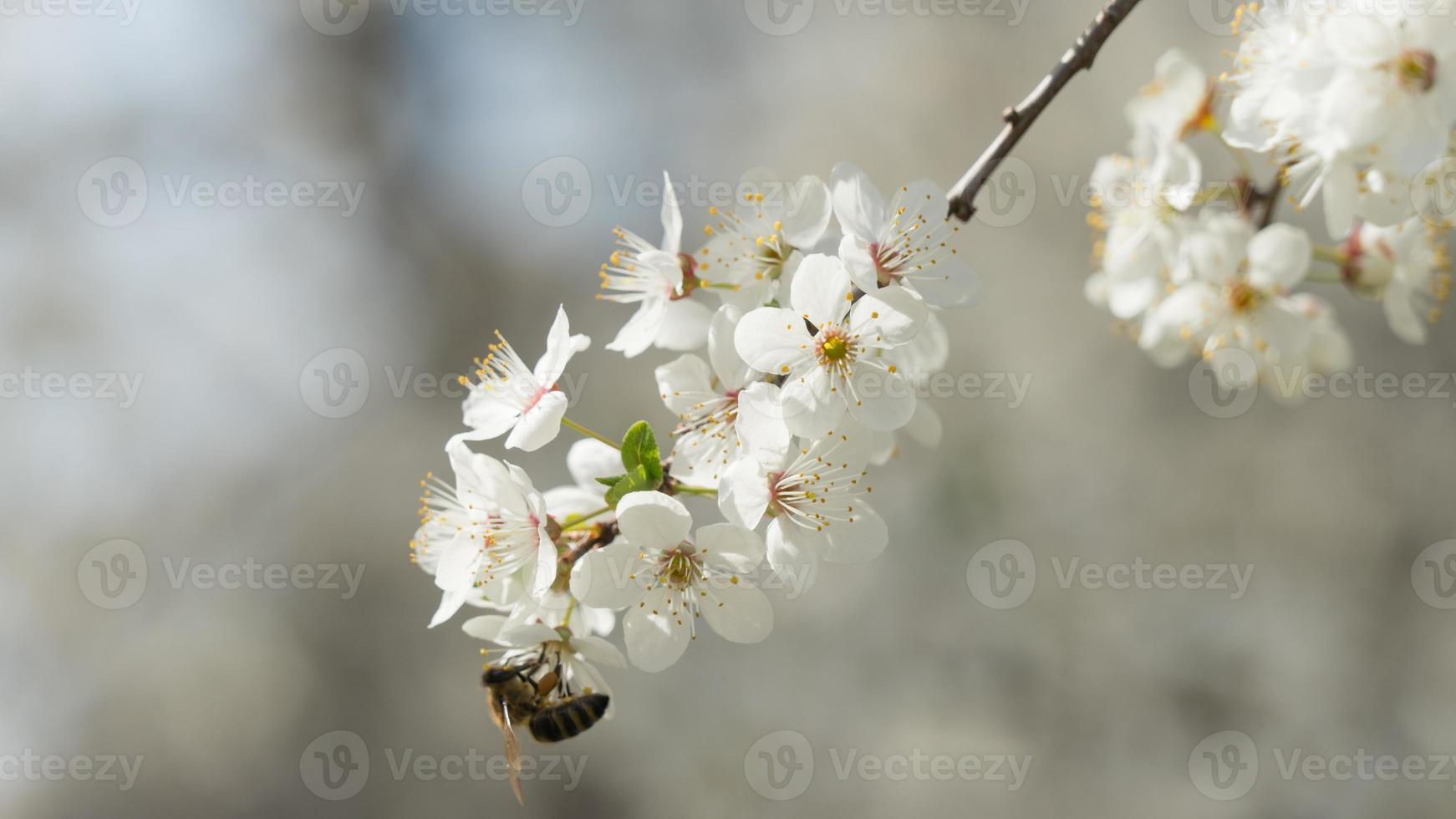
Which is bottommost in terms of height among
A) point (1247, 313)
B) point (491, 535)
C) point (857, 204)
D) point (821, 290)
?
point (491, 535)

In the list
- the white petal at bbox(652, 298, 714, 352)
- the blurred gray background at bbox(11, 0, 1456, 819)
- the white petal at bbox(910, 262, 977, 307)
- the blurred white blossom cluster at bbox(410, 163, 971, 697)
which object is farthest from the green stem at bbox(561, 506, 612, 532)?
the blurred gray background at bbox(11, 0, 1456, 819)

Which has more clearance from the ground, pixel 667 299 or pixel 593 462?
pixel 667 299

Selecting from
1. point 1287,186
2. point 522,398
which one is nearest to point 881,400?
point 522,398

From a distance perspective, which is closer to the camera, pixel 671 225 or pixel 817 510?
pixel 817 510

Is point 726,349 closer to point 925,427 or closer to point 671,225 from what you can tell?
point 671,225

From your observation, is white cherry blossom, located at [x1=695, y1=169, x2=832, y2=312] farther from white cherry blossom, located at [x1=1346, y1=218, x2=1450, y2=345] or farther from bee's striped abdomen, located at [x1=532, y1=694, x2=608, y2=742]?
white cherry blossom, located at [x1=1346, y1=218, x2=1450, y2=345]

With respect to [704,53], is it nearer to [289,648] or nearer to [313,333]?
[313,333]

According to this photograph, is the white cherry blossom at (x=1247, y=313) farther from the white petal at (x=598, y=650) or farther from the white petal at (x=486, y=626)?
the white petal at (x=486, y=626)
